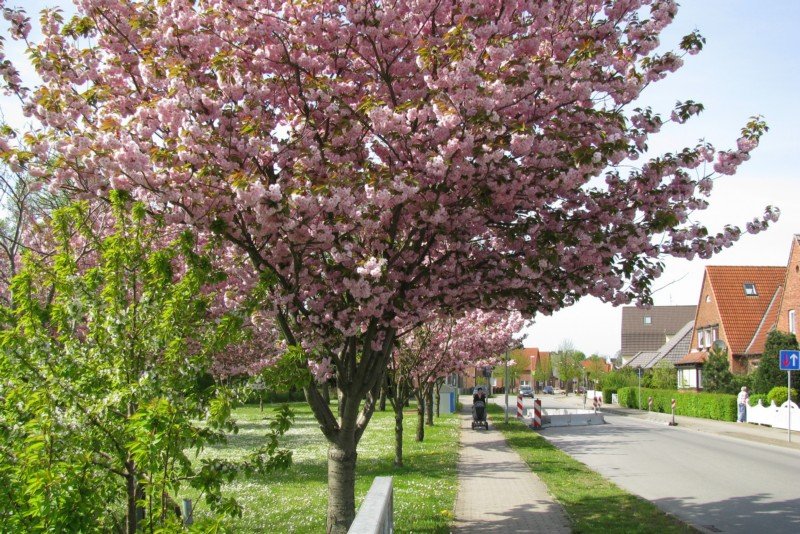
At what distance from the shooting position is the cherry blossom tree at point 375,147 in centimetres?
676

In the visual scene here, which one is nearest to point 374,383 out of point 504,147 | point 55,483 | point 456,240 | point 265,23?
point 456,240

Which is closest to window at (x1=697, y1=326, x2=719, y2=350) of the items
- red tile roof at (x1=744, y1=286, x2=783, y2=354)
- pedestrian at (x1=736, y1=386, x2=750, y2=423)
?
red tile roof at (x1=744, y1=286, x2=783, y2=354)

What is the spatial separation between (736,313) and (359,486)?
38.2 metres

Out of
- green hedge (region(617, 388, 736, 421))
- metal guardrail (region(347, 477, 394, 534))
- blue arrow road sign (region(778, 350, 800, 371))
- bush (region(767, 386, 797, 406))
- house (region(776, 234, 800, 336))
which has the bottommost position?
green hedge (region(617, 388, 736, 421))

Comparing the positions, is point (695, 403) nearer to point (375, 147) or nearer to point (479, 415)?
point (479, 415)

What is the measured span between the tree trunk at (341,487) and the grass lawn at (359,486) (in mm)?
1388

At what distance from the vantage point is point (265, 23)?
24.0ft

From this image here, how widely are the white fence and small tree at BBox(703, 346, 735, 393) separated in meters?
7.61

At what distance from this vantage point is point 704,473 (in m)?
15.9

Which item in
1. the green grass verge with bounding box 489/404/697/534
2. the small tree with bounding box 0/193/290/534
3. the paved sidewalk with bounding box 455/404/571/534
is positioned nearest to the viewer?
the small tree with bounding box 0/193/290/534

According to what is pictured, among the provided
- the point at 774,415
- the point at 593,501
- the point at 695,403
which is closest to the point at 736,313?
the point at 695,403

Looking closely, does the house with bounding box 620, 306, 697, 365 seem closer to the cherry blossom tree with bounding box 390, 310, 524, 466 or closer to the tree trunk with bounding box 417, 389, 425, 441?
the cherry blossom tree with bounding box 390, 310, 524, 466

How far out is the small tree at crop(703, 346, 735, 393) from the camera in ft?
130

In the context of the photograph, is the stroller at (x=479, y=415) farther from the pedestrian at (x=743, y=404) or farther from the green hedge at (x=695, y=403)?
the green hedge at (x=695, y=403)
